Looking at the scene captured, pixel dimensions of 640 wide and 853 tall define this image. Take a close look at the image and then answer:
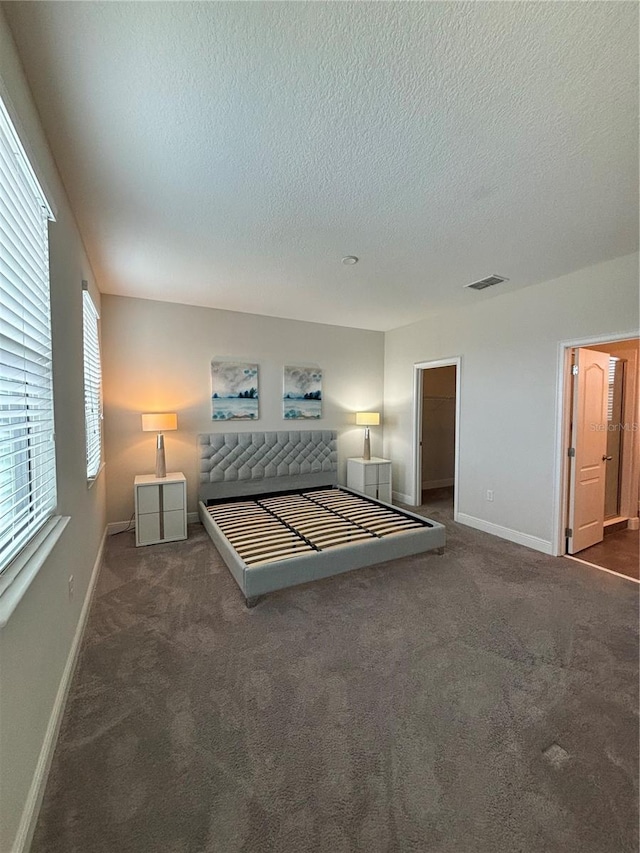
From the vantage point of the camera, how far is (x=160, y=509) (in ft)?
11.9

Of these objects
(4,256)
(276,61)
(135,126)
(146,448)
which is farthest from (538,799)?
(146,448)

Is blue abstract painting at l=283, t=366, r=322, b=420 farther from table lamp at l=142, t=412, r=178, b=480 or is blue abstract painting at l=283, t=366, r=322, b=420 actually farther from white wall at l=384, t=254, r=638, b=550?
white wall at l=384, t=254, r=638, b=550

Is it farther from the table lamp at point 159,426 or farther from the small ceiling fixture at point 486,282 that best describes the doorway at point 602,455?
the table lamp at point 159,426

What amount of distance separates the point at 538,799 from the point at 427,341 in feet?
14.7

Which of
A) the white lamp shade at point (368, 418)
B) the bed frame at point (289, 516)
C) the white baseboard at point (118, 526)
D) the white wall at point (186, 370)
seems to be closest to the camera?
the bed frame at point (289, 516)

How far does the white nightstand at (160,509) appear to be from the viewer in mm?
3545

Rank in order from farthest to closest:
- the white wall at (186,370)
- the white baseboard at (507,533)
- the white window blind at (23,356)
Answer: the white wall at (186,370) < the white baseboard at (507,533) < the white window blind at (23,356)

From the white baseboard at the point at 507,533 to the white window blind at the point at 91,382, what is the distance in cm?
404

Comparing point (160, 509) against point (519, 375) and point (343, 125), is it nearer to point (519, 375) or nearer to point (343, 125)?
point (343, 125)

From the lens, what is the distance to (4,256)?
3.73 ft

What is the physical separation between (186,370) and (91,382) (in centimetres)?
137

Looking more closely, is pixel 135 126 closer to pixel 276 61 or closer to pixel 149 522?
pixel 276 61

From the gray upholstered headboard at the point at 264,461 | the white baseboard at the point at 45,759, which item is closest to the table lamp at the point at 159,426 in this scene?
the gray upholstered headboard at the point at 264,461

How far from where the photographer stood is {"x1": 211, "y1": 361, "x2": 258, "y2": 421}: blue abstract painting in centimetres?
446
